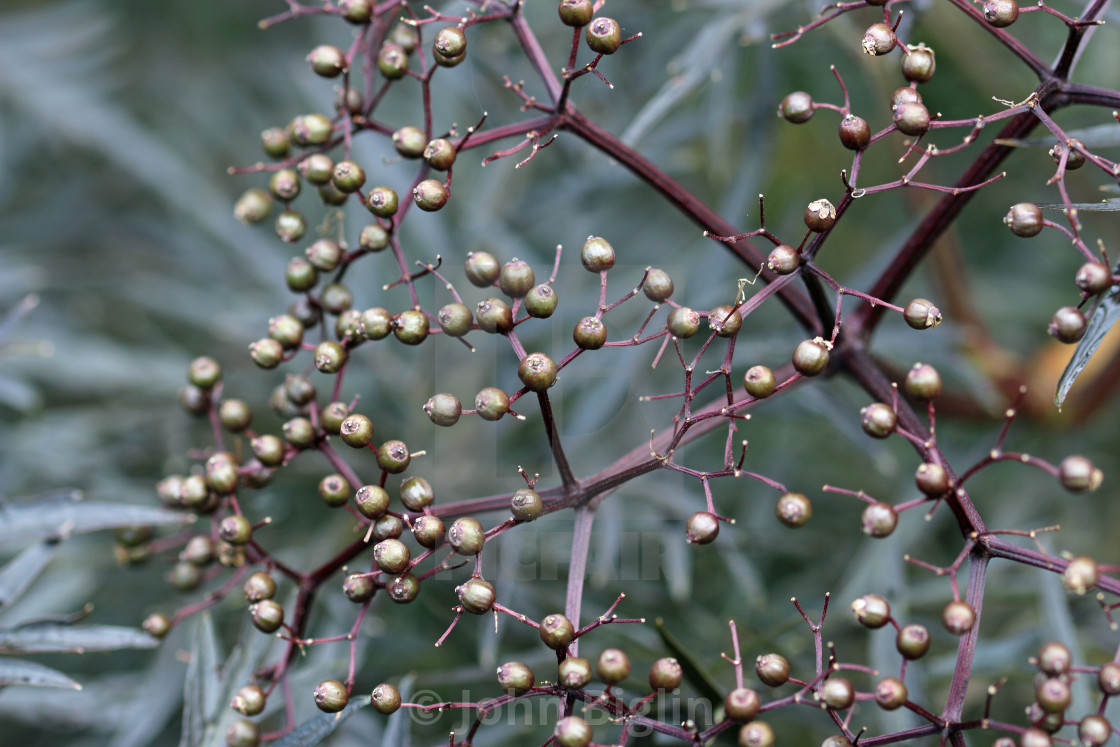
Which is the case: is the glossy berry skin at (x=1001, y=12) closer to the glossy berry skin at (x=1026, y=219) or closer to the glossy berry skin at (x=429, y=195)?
the glossy berry skin at (x=1026, y=219)

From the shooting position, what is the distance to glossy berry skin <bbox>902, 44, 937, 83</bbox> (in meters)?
0.86

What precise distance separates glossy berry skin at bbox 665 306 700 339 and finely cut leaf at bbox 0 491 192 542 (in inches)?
25.2

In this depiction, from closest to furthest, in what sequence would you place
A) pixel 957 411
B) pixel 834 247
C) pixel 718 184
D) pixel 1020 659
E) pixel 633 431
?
pixel 1020 659
pixel 957 411
pixel 718 184
pixel 633 431
pixel 834 247

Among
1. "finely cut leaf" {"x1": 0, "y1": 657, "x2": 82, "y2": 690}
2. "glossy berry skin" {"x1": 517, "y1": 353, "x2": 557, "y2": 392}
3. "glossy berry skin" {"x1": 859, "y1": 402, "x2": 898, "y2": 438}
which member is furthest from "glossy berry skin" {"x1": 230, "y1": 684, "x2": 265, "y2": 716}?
"glossy berry skin" {"x1": 859, "y1": 402, "x2": 898, "y2": 438}

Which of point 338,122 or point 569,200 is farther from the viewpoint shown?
point 569,200

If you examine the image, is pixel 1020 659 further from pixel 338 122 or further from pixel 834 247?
pixel 338 122

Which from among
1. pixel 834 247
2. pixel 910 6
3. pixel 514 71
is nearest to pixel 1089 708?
pixel 910 6

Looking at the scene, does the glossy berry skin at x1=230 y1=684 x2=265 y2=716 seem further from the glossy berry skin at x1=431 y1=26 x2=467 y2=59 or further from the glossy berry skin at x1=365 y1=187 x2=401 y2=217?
the glossy berry skin at x1=431 y1=26 x2=467 y2=59

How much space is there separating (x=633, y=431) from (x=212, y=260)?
1.10 meters

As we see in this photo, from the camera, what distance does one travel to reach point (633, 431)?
178cm

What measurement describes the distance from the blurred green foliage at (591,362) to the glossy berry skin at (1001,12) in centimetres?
33

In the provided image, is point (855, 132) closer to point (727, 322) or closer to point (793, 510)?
point (727, 322)

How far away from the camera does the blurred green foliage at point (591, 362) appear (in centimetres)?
146

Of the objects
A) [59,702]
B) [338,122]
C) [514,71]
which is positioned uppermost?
[338,122]
